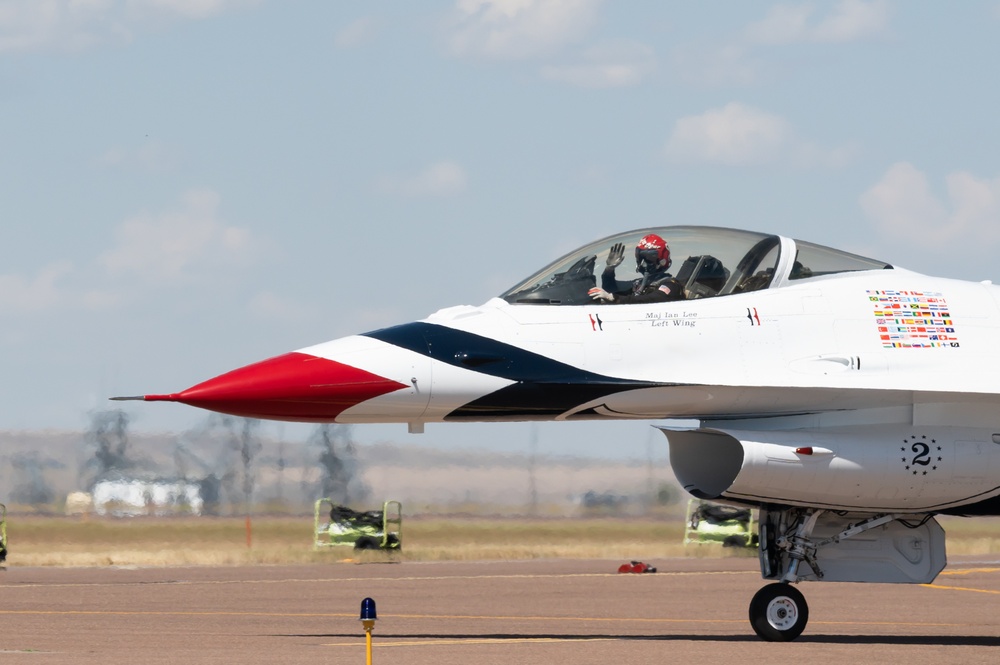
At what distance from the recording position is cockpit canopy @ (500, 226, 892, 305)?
13.1 metres

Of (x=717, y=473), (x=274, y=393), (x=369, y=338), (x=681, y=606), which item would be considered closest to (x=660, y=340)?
(x=717, y=473)

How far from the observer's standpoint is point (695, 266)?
13289mm

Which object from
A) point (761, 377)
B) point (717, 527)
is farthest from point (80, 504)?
point (761, 377)

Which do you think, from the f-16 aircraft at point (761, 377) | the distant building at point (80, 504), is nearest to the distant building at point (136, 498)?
the distant building at point (80, 504)

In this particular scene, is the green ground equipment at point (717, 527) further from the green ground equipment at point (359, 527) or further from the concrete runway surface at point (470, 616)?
the green ground equipment at point (359, 527)

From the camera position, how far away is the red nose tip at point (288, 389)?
12.2 m

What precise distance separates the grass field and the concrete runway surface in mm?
1432

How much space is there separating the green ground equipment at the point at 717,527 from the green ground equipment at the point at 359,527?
5631 mm

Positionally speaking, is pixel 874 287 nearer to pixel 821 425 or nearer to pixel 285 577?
pixel 821 425

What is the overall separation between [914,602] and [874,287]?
7486 mm

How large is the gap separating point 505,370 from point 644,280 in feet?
4.92

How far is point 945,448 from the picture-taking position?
1312 cm

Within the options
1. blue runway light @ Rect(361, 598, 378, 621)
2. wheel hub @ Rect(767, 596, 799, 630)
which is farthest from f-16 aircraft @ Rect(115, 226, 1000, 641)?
blue runway light @ Rect(361, 598, 378, 621)

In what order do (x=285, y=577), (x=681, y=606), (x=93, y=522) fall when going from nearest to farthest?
1. (x=681, y=606)
2. (x=285, y=577)
3. (x=93, y=522)
